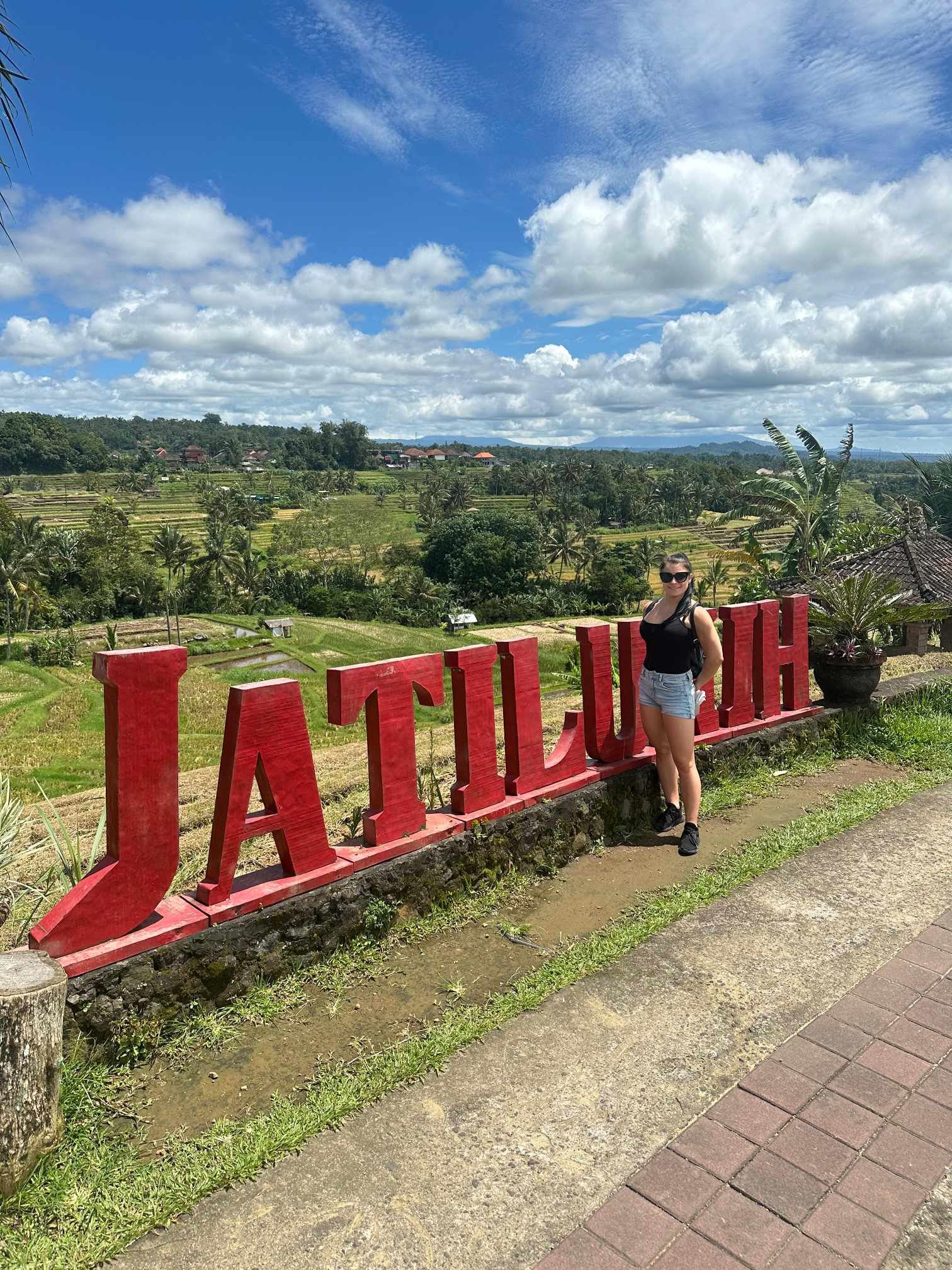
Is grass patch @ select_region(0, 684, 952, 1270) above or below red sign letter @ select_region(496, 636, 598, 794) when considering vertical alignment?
below

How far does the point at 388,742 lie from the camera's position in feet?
14.7

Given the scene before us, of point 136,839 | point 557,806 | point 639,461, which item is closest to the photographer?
point 136,839

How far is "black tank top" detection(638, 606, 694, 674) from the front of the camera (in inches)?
207

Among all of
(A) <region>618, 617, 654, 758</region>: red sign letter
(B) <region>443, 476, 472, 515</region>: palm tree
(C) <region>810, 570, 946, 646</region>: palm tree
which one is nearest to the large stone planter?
(C) <region>810, 570, 946, 646</region>: palm tree

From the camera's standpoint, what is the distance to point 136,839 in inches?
141

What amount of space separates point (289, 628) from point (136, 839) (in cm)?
5200

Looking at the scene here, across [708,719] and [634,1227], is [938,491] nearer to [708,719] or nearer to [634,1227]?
[708,719]

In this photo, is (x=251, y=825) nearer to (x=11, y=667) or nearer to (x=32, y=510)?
(x=11, y=667)

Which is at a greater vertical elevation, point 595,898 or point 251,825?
point 251,825

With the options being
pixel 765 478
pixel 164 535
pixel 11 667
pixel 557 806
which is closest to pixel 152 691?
pixel 557 806

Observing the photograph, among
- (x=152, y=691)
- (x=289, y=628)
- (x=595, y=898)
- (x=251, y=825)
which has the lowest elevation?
(x=289, y=628)

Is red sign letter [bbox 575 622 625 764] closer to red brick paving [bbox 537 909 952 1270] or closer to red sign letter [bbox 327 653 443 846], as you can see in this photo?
red sign letter [bbox 327 653 443 846]

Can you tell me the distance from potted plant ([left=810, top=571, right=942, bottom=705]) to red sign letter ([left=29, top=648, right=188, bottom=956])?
6.21 meters

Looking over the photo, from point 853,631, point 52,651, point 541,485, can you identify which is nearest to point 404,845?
point 853,631
